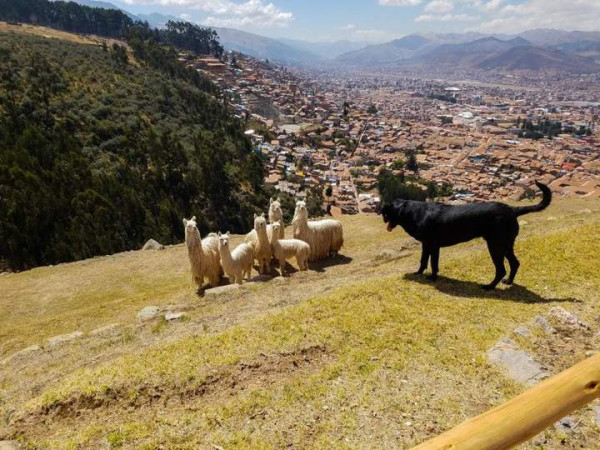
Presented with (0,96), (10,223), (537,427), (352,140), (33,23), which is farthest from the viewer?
(352,140)

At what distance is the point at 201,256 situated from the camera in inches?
554

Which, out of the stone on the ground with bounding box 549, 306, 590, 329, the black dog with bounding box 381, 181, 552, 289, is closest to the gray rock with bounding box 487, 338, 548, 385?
the stone on the ground with bounding box 549, 306, 590, 329

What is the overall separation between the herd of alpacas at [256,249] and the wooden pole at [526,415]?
11330 millimetres

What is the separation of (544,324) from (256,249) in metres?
9.44

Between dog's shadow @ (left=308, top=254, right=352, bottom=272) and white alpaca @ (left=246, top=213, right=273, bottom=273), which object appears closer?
white alpaca @ (left=246, top=213, right=273, bottom=273)

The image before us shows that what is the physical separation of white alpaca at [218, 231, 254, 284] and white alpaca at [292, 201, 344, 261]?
2.24 m

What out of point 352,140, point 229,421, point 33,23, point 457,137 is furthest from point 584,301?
point 33,23

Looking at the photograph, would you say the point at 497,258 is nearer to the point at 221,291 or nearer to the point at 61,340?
the point at 221,291

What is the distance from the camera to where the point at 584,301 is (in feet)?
30.5

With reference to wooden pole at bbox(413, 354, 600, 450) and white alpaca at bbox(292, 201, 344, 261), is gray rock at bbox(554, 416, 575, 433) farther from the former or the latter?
white alpaca at bbox(292, 201, 344, 261)

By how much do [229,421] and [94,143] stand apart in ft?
171

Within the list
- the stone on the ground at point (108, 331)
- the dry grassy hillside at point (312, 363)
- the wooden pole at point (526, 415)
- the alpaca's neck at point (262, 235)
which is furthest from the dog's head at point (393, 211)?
the stone on the ground at point (108, 331)

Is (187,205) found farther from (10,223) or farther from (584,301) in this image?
(584,301)

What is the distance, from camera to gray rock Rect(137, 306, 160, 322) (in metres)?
11.8
